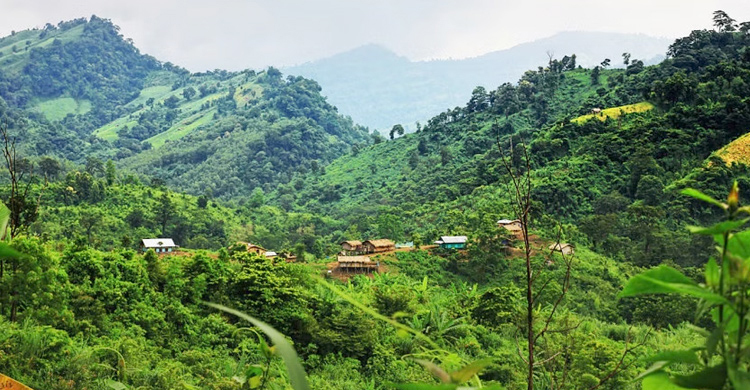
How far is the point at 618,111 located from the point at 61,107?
7544 centimetres

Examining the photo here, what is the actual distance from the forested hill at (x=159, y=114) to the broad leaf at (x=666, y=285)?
5140 cm

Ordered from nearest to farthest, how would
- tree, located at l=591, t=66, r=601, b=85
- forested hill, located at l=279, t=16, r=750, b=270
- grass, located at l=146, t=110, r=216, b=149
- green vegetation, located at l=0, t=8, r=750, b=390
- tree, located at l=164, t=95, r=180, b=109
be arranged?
green vegetation, located at l=0, t=8, r=750, b=390, forested hill, located at l=279, t=16, r=750, b=270, tree, located at l=591, t=66, r=601, b=85, grass, located at l=146, t=110, r=216, b=149, tree, located at l=164, t=95, r=180, b=109

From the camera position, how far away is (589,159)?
27750 millimetres

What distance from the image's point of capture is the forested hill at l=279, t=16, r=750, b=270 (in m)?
22.4

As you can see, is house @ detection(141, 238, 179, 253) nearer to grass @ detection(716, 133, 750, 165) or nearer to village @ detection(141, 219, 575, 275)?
village @ detection(141, 219, 575, 275)

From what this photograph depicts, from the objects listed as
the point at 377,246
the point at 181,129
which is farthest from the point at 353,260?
the point at 181,129

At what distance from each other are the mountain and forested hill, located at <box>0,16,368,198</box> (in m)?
62.0

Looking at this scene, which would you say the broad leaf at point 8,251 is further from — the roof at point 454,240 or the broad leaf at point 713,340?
the roof at point 454,240

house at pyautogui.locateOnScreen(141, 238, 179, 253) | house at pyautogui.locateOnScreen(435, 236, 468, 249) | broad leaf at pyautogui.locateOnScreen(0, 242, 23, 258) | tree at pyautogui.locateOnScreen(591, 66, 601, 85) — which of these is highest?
broad leaf at pyautogui.locateOnScreen(0, 242, 23, 258)

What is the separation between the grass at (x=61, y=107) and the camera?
79250mm

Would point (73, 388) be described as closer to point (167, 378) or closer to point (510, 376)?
point (167, 378)

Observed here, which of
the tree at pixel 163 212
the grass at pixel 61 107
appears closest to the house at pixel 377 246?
the tree at pixel 163 212

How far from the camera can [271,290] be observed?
12.3 metres

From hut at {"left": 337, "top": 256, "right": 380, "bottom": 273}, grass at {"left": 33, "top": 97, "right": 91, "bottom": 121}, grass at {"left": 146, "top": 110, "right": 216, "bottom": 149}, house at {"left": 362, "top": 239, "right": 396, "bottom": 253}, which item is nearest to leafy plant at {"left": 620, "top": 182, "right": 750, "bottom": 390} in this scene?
hut at {"left": 337, "top": 256, "right": 380, "bottom": 273}
